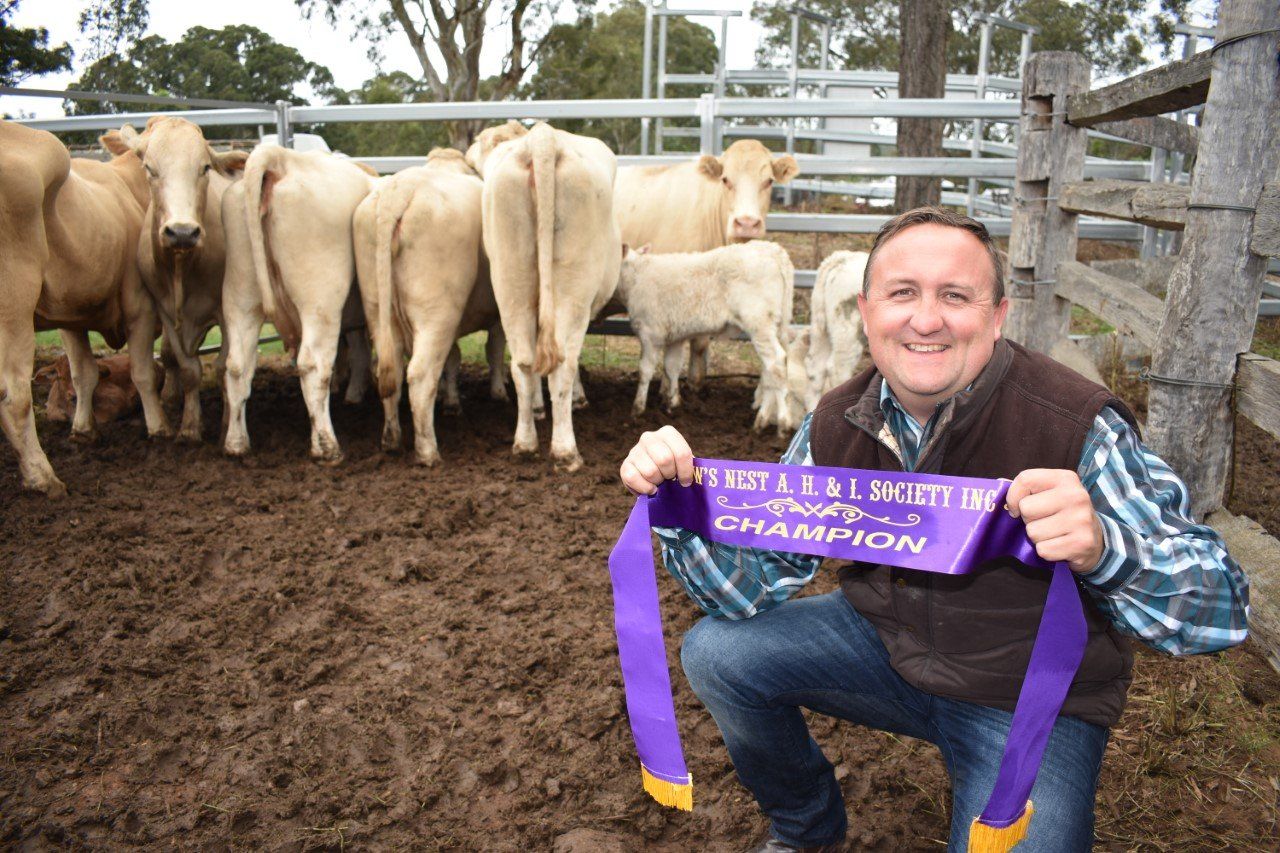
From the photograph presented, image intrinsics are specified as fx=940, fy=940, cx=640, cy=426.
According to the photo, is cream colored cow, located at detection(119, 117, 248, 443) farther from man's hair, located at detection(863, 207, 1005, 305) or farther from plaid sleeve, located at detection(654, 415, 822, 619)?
man's hair, located at detection(863, 207, 1005, 305)

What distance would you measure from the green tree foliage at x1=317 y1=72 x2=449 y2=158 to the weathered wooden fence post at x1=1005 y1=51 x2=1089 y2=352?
87.4 ft

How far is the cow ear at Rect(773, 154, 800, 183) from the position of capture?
7.16 metres

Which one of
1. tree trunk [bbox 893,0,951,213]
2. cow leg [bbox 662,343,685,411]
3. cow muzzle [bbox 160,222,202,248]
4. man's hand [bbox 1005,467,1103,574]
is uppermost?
tree trunk [bbox 893,0,951,213]

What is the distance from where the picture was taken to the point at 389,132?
32.4 m

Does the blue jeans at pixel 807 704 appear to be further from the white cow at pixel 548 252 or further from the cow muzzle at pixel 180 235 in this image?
the cow muzzle at pixel 180 235

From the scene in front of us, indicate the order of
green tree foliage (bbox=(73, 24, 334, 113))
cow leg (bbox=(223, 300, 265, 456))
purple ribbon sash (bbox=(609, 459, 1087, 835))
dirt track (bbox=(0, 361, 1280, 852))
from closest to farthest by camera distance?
purple ribbon sash (bbox=(609, 459, 1087, 835)) < dirt track (bbox=(0, 361, 1280, 852)) < cow leg (bbox=(223, 300, 265, 456)) < green tree foliage (bbox=(73, 24, 334, 113))

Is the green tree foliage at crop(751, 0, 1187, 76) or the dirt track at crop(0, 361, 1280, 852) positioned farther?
the green tree foliage at crop(751, 0, 1187, 76)

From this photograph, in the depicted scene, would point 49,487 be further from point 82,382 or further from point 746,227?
point 746,227

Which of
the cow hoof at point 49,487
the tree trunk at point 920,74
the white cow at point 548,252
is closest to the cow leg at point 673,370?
the white cow at point 548,252

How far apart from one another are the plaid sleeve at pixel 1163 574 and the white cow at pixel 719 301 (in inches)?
170

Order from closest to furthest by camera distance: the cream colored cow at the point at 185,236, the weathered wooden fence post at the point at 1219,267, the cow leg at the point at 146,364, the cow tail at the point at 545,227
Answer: the weathered wooden fence post at the point at 1219,267 → the cow tail at the point at 545,227 → the cream colored cow at the point at 185,236 → the cow leg at the point at 146,364

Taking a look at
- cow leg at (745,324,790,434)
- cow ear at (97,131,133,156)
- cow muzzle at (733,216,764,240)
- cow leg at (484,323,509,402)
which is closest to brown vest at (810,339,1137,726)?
cow leg at (745,324,790,434)

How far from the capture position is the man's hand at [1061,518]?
1679 mm

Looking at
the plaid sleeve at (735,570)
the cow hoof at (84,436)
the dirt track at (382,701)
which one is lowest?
the dirt track at (382,701)
